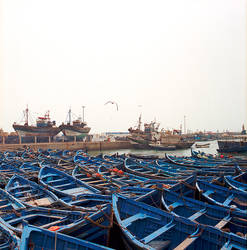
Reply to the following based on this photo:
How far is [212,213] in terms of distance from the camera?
27.7ft

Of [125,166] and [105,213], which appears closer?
[105,213]

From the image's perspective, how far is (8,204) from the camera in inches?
399

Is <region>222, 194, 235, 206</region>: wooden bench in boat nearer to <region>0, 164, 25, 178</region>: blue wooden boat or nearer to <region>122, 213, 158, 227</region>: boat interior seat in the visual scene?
<region>122, 213, 158, 227</region>: boat interior seat

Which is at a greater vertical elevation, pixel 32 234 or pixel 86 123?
pixel 86 123

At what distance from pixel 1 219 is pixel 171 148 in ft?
178

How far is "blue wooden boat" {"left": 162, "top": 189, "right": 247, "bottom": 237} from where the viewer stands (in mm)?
7723

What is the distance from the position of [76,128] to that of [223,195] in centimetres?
5884

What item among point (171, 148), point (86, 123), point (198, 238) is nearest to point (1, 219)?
point (198, 238)

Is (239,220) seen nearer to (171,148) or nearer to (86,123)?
(171,148)

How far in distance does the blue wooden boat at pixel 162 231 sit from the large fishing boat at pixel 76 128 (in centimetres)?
5831

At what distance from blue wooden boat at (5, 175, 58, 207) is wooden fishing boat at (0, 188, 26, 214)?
276mm

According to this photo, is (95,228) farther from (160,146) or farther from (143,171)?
(160,146)

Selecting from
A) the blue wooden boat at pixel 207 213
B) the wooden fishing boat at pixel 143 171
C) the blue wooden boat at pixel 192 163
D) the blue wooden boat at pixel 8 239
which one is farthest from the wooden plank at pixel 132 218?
the blue wooden boat at pixel 192 163

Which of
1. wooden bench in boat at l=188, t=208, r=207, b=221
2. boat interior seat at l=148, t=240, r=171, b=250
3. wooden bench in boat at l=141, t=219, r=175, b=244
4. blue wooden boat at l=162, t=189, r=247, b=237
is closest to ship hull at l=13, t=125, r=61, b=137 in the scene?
blue wooden boat at l=162, t=189, r=247, b=237
